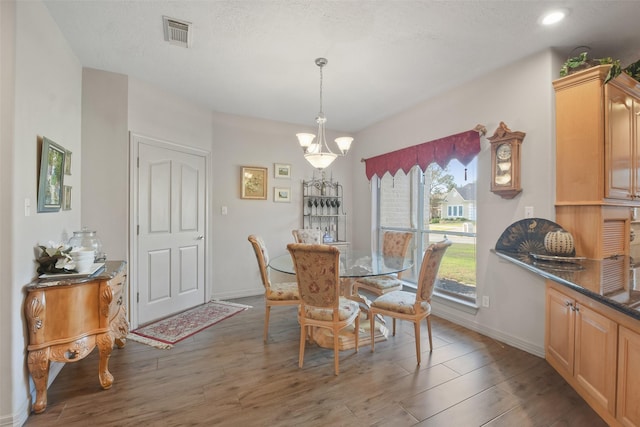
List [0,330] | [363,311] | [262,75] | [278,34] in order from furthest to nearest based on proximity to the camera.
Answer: [363,311]
[262,75]
[278,34]
[0,330]

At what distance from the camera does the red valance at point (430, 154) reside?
300cm

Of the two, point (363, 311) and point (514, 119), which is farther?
point (363, 311)

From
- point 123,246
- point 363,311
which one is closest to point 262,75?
point 123,246

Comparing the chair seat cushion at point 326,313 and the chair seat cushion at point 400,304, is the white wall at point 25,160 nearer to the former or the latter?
the chair seat cushion at point 326,313

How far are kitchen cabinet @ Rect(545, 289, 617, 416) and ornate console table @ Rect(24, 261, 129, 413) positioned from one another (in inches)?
122

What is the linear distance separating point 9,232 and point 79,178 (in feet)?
4.29

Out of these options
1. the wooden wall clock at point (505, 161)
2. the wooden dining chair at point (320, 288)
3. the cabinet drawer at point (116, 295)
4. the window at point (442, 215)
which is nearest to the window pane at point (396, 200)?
the window at point (442, 215)

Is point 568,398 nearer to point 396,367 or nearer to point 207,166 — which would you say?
point 396,367

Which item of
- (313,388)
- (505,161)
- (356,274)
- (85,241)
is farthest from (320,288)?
(505,161)

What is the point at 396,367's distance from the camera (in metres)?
2.28

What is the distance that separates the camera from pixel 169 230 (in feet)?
11.3

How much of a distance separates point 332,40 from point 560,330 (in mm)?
2845

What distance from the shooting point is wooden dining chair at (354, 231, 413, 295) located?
10.3ft

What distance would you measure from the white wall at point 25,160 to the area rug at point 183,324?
106cm
